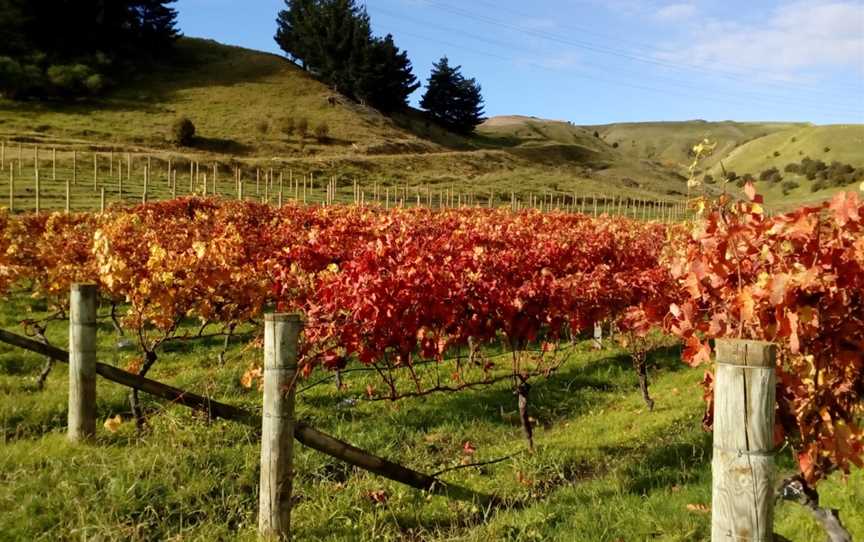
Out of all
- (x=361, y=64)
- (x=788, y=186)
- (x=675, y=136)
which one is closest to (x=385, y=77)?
(x=361, y=64)

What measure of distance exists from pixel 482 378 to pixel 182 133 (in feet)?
151

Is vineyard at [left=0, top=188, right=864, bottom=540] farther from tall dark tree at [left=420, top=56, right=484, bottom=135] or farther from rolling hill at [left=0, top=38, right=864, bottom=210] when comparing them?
tall dark tree at [left=420, top=56, right=484, bottom=135]

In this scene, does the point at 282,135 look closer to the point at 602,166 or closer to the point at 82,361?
the point at 602,166

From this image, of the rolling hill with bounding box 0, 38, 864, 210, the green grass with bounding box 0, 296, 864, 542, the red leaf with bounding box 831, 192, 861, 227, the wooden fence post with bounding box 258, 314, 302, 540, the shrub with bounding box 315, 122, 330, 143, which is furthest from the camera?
the shrub with bounding box 315, 122, 330, 143

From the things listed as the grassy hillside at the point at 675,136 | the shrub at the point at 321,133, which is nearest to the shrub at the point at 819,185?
the shrub at the point at 321,133

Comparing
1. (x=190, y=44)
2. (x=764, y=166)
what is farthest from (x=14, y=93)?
(x=764, y=166)

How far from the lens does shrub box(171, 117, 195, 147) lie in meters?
49.1

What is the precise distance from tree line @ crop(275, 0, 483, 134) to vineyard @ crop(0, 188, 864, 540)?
2646 inches

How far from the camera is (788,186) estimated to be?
91.9 m

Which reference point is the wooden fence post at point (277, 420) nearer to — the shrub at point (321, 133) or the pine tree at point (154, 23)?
the shrub at point (321, 133)

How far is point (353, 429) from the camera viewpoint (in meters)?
6.54

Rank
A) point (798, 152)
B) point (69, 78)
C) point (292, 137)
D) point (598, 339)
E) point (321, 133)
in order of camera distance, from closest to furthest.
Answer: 1. point (598, 339)
2. point (69, 78)
3. point (292, 137)
4. point (321, 133)
5. point (798, 152)

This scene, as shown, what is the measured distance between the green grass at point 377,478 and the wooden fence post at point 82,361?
188 mm

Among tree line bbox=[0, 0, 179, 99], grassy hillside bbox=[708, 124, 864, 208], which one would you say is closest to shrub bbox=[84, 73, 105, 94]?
tree line bbox=[0, 0, 179, 99]
